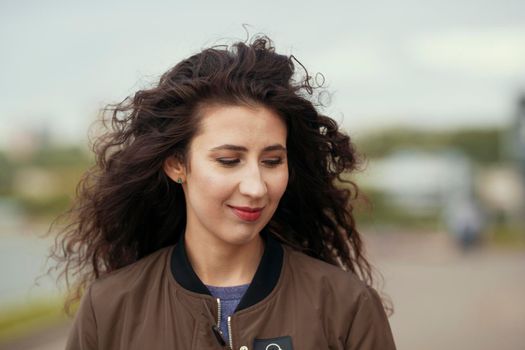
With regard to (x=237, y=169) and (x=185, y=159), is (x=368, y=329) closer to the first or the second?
(x=237, y=169)

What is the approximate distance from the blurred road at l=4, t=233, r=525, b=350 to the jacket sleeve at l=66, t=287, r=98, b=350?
174 centimetres

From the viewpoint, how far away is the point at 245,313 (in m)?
2.60

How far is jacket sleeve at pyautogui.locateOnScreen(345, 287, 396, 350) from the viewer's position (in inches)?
103

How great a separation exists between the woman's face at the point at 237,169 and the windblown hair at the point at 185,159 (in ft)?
0.18

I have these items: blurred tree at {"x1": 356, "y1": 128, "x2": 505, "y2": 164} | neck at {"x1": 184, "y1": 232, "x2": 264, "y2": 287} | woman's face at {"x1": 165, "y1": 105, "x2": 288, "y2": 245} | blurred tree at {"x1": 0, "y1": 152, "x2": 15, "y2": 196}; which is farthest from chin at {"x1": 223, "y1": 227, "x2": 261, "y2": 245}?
blurred tree at {"x1": 356, "y1": 128, "x2": 505, "y2": 164}

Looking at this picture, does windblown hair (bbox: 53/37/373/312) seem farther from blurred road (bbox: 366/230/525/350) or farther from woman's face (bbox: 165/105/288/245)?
blurred road (bbox: 366/230/525/350)

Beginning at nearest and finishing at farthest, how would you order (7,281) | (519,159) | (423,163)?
(7,281) → (519,159) → (423,163)

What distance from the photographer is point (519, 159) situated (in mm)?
26266

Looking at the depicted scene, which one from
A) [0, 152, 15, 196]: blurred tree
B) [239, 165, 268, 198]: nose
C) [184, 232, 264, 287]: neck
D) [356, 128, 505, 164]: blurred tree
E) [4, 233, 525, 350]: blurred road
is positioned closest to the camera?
[239, 165, 268, 198]: nose

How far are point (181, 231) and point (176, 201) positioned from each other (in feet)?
0.40

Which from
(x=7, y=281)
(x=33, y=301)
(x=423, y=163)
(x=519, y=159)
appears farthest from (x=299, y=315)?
(x=423, y=163)

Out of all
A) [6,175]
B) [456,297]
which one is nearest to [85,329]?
Answer: [456,297]

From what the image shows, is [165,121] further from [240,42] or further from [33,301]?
[33,301]

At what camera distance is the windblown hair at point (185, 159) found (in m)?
2.74
